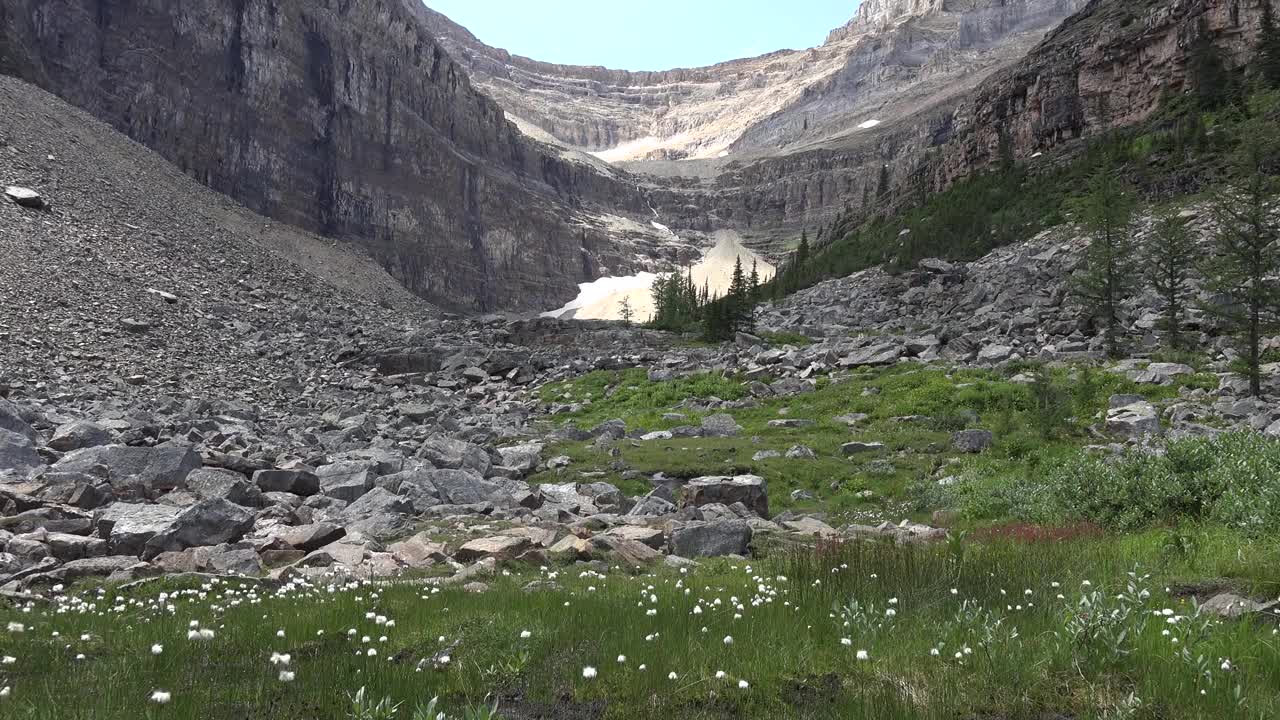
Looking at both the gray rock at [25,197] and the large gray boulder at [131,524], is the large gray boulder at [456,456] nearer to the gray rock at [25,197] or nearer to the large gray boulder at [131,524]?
the large gray boulder at [131,524]

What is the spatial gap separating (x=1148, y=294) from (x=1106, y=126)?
56250mm

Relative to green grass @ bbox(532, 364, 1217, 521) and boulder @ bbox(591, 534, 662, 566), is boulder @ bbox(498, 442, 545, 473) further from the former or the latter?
boulder @ bbox(591, 534, 662, 566)

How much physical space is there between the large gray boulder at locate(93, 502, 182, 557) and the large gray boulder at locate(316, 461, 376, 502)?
3.86 meters

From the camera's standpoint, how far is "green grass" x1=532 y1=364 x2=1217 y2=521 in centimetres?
1775

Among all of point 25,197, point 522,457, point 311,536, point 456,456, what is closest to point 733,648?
point 311,536

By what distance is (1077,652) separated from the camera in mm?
5086

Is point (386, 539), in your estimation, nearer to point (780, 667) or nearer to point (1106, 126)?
point (780, 667)

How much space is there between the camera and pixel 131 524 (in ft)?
40.3

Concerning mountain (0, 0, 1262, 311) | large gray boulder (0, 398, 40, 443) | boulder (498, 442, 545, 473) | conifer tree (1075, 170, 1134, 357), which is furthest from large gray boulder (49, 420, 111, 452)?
mountain (0, 0, 1262, 311)

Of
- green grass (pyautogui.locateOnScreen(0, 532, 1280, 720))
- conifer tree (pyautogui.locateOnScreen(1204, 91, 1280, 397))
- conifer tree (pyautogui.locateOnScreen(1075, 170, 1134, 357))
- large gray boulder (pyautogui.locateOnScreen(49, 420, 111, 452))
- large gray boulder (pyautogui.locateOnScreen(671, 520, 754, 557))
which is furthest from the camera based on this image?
conifer tree (pyautogui.locateOnScreen(1075, 170, 1134, 357))

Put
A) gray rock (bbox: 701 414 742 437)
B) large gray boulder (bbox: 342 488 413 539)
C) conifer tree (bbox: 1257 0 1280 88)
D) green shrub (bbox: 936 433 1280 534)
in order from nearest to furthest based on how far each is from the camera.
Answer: green shrub (bbox: 936 433 1280 534) → large gray boulder (bbox: 342 488 413 539) → gray rock (bbox: 701 414 742 437) → conifer tree (bbox: 1257 0 1280 88)

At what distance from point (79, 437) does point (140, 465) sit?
495 centimetres

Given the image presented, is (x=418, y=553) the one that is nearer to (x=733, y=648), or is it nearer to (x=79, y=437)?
(x=733, y=648)

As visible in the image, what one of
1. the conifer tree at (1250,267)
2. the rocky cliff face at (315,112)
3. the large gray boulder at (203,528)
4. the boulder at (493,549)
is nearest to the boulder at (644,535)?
the boulder at (493,549)
